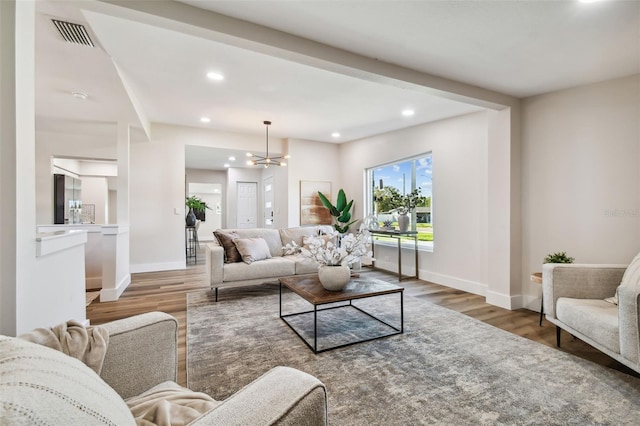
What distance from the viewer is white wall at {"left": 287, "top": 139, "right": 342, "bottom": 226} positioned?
6164mm

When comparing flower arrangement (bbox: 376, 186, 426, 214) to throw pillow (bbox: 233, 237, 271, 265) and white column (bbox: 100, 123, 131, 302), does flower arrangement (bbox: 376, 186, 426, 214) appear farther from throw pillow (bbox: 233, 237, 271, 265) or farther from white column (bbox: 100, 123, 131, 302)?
white column (bbox: 100, 123, 131, 302)

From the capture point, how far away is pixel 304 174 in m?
6.28

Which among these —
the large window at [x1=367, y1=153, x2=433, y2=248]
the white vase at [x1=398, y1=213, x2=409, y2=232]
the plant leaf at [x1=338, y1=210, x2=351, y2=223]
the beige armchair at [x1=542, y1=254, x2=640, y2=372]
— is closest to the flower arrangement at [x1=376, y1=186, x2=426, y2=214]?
the large window at [x1=367, y1=153, x2=433, y2=248]

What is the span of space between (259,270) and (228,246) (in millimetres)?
539

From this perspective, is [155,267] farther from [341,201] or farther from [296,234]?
[341,201]

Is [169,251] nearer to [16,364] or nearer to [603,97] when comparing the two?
[16,364]

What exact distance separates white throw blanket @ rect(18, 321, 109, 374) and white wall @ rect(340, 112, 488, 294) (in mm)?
4069

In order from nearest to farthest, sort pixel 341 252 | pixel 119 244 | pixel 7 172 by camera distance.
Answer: pixel 7 172 < pixel 341 252 < pixel 119 244

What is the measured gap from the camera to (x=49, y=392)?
0.54 meters

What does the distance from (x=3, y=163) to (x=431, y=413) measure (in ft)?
8.04

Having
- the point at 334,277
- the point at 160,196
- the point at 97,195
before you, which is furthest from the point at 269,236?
the point at 97,195

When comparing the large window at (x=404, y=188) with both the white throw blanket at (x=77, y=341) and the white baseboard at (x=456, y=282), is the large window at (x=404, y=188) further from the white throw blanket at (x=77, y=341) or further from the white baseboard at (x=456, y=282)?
the white throw blanket at (x=77, y=341)

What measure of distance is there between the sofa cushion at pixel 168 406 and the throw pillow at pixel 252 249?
2772 mm

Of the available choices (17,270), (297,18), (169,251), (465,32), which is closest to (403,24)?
(465,32)
